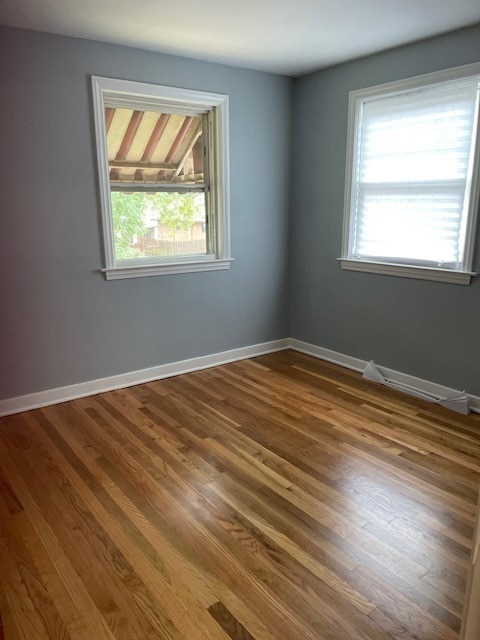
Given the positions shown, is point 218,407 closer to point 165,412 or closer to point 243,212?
point 165,412

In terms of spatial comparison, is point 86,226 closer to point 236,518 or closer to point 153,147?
point 153,147

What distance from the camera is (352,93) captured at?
143 inches

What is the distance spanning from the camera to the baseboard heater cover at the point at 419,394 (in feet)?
10.5

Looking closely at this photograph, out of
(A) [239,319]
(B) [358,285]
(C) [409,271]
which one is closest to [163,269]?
(A) [239,319]

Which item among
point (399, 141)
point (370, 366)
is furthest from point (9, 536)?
point (399, 141)

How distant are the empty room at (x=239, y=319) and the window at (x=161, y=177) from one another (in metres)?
0.02

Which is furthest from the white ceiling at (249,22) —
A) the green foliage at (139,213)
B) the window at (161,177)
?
the green foliage at (139,213)

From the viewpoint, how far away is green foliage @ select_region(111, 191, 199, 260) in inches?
138

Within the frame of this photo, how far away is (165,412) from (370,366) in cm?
175

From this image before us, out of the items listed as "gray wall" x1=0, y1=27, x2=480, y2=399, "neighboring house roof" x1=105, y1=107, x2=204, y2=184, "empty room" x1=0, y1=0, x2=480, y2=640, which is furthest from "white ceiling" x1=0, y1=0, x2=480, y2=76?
"neighboring house roof" x1=105, y1=107, x2=204, y2=184

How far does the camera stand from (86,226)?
326 cm

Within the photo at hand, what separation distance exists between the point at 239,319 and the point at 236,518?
7.65ft

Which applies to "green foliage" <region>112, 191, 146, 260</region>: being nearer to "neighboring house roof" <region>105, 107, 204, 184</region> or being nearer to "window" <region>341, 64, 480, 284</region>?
"neighboring house roof" <region>105, 107, 204, 184</region>

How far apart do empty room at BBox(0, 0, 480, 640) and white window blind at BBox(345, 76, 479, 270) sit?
0.02 metres
